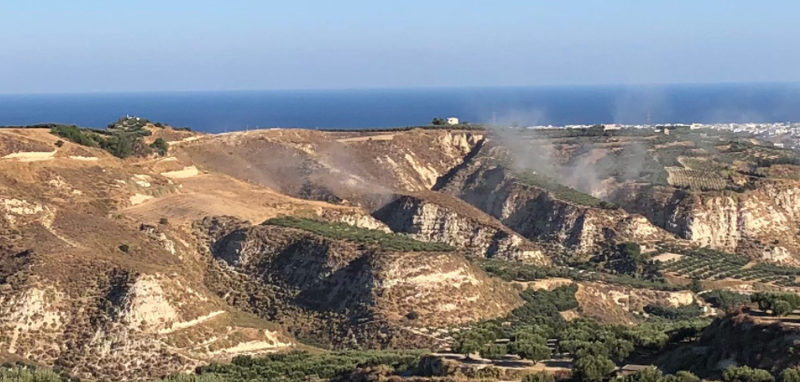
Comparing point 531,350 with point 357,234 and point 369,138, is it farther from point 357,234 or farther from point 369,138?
point 369,138

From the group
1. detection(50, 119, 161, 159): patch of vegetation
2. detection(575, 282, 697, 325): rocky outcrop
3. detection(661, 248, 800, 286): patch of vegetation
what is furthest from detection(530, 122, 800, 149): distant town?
detection(50, 119, 161, 159): patch of vegetation

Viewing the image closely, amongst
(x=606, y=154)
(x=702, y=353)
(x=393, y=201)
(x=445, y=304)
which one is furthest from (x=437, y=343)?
(x=606, y=154)

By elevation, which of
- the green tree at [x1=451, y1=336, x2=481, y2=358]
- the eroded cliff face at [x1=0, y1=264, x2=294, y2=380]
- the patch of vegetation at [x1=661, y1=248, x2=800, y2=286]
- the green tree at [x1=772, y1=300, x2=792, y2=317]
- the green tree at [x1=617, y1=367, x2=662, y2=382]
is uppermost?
the green tree at [x1=772, y1=300, x2=792, y2=317]

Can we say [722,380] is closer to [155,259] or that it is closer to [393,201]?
[155,259]

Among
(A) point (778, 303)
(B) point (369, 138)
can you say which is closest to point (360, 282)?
(A) point (778, 303)

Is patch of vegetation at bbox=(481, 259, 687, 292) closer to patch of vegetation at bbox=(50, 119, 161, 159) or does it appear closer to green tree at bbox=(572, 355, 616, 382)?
patch of vegetation at bbox=(50, 119, 161, 159)
